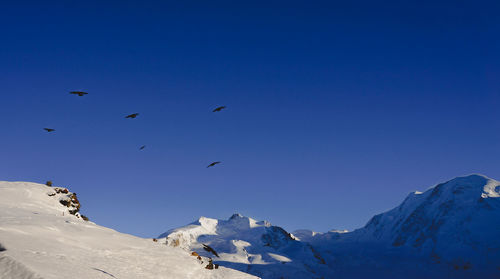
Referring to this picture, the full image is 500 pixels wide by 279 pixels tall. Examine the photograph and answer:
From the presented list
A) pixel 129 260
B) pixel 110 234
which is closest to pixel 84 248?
pixel 129 260

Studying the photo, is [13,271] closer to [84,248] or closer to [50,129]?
[84,248]

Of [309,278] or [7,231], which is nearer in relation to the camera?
[7,231]

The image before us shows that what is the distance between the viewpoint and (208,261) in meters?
27.0

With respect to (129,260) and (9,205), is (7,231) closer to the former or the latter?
(129,260)

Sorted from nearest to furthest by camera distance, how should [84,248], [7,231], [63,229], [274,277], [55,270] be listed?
1. [55,270]
2. [7,231]
3. [84,248]
4. [63,229]
5. [274,277]

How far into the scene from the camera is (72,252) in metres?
19.6

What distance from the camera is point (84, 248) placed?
21.1 metres

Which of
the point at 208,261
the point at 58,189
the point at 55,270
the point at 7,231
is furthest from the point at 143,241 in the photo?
the point at 58,189

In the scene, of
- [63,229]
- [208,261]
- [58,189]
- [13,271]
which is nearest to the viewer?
[13,271]

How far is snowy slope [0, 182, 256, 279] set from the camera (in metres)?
16.3

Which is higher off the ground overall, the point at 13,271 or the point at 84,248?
the point at 84,248

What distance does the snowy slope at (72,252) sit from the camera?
16.3 m

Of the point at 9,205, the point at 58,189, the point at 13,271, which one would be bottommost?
the point at 13,271

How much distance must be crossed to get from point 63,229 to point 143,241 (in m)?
5.17
